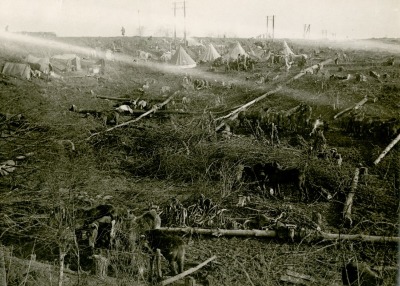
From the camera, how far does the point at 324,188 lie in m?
8.55

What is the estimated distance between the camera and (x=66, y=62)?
28.5 m

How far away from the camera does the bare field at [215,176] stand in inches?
223

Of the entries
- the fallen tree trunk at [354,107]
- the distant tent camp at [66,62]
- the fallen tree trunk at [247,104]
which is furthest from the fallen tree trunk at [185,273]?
the distant tent camp at [66,62]

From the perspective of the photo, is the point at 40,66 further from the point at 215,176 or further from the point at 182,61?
the point at 215,176

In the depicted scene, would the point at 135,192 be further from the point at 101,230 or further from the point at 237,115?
the point at 237,115

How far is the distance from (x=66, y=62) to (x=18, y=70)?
6678 mm

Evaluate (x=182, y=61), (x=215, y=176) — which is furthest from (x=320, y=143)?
(x=182, y=61)

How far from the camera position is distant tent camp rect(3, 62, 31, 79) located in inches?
863

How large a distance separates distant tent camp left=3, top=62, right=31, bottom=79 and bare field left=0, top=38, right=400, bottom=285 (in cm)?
302

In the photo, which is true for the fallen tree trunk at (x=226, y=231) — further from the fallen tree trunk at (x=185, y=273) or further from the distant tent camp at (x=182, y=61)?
the distant tent camp at (x=182, y=61)

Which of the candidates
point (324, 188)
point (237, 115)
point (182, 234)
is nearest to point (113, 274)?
point (182, 234)

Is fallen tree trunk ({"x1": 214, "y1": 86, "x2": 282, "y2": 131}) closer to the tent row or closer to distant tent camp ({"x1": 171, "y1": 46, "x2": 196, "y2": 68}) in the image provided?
distant tent camp ({"x1": 171, "y1": 46, "x2": 196, "y2": 68})

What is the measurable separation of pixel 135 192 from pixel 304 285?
16.1 feet

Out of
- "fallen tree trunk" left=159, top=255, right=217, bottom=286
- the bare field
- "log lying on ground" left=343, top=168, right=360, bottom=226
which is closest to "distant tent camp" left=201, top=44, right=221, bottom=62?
the bare field
